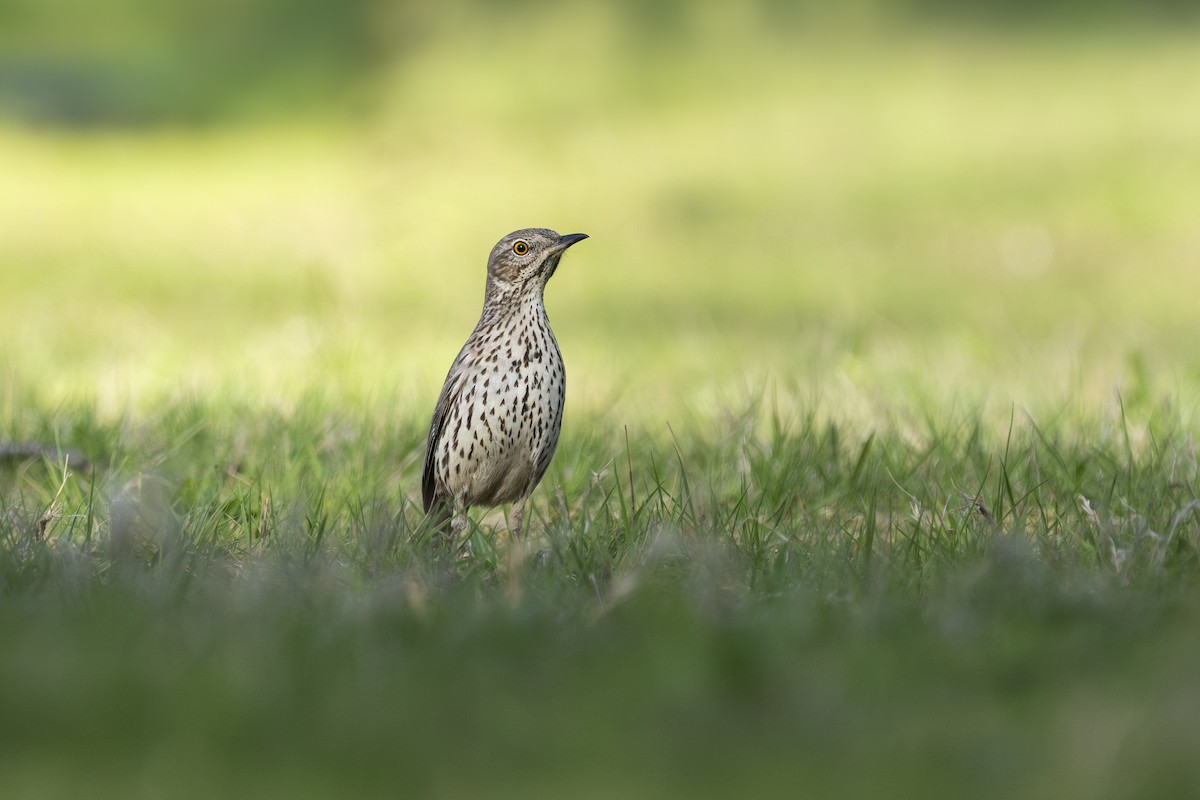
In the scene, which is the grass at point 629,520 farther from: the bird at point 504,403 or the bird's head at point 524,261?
the bird's head at point 524,261

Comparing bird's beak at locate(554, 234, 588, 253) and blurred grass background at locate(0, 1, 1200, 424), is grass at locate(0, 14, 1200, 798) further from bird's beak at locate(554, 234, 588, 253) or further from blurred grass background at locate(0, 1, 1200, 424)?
bird's beak at locate(554, 234, 588, 253)

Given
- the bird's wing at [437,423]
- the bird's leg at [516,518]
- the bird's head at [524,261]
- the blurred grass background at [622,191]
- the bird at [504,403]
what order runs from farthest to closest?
1. the blurred grass background at [622,191]
2. the bird's head at [524,261]
3. the bird's wing at [437,423]
4. the bird at [504,403]
5. the bird's leg at [516,518]

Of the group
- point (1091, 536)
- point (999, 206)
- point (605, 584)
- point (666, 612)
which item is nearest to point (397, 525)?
point (605, 584)

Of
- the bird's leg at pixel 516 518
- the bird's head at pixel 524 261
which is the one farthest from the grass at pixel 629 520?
the bird's head at pixel 524 261

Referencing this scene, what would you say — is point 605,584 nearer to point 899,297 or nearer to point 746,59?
point 899,297

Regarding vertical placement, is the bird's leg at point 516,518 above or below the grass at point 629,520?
below

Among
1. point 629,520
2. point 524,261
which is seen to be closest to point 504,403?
point 524,261

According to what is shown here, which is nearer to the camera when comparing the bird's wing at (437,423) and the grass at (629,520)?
the grass at (629,520)

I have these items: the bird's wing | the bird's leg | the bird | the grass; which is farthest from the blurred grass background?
the bird's leg

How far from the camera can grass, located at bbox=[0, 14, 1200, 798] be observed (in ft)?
7.37

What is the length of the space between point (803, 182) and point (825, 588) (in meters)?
14.1

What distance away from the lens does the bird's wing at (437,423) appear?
475 cm

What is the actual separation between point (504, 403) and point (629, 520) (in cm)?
80

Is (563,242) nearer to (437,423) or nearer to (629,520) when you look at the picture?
(437,423)
